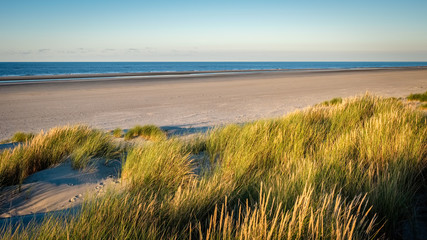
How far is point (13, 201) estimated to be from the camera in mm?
3016

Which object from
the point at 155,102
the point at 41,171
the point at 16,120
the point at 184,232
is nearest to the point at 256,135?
the point at 184,232

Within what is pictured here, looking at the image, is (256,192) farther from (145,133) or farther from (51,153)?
(145,133)

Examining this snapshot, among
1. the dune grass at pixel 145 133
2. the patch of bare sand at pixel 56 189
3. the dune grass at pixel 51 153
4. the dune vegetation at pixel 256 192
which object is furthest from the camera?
the dune grass at pixel 145 133

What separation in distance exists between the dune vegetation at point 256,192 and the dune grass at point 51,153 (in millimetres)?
24

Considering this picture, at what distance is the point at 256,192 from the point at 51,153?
331 cm

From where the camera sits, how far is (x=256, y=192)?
8.86 feet

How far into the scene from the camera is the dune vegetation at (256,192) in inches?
73.4

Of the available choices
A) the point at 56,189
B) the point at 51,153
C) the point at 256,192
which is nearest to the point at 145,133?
the point at 51,153

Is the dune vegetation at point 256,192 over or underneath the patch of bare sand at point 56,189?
over

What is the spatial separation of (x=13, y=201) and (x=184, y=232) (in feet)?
7.02

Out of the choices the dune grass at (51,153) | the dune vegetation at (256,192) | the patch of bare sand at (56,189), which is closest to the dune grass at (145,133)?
the dune grass at (51,153)

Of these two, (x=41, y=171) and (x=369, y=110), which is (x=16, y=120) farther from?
(x=369, y=110)

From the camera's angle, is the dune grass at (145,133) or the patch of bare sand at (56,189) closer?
the patch of bare sand at (56,189)

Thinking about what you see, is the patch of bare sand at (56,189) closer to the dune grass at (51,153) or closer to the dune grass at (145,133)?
the dune grass at (51,153)
